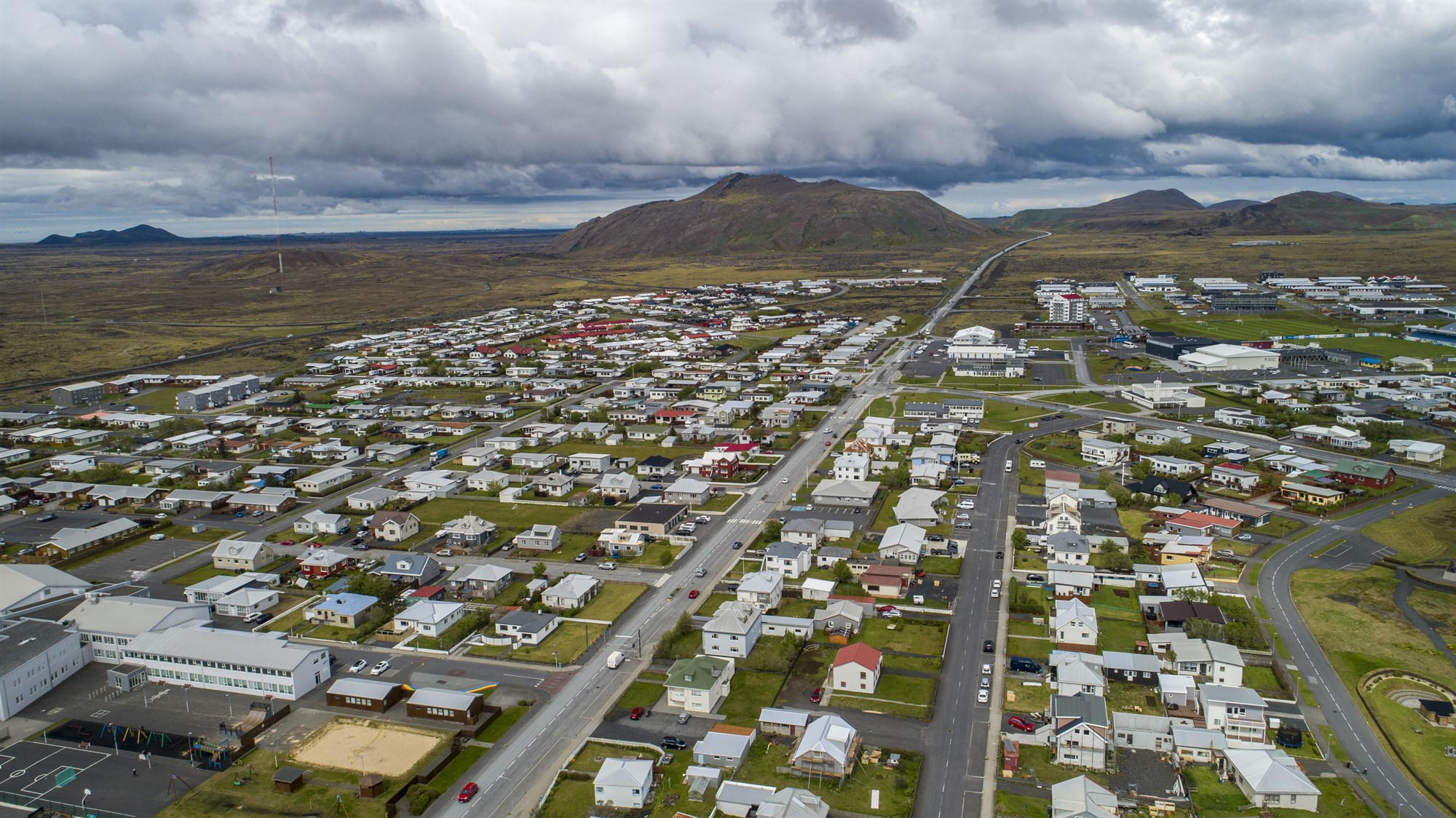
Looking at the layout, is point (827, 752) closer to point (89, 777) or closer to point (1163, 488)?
point (89, 777)

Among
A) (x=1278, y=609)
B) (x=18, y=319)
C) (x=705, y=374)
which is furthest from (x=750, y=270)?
(x=1278, y=609)

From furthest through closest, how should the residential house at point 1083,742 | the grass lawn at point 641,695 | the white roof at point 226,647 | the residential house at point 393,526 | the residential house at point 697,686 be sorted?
the residential house at point 393,526, the white roof at point 226,647, the grass lawn at point 641,695, the residential house at point 697,686, the residential house at point 1083,742

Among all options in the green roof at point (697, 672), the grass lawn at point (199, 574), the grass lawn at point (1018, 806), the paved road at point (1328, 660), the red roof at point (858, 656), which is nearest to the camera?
the grass lawn at point (1018, 806)

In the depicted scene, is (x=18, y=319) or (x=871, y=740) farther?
(x=18, y=319)

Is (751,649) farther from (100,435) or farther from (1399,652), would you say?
(100,435)

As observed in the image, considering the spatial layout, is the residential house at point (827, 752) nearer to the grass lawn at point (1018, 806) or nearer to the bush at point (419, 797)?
the grass lawn at point (1018, 806)

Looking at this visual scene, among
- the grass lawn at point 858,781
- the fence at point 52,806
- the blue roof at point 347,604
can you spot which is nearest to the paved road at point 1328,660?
the grass lawn at point 858,781

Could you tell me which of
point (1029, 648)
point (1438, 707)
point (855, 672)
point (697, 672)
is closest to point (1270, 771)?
point (1438, 707)
